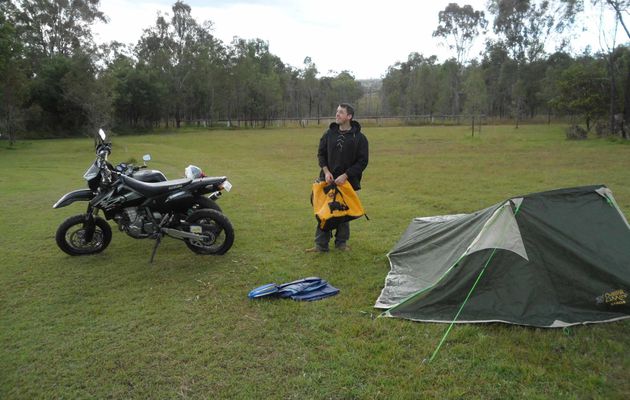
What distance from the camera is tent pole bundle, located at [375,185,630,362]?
3.67 metres

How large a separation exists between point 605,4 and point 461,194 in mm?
23670

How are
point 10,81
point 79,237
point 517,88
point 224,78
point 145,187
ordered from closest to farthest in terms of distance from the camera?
point 145,187, point 79,237, point 10,81, point 517,88, point 224,78

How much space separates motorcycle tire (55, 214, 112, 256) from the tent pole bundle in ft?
12.0

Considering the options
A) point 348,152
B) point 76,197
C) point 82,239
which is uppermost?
point 348,152

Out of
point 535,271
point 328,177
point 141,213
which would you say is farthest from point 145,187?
point 535,271

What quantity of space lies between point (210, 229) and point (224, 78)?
4957cm

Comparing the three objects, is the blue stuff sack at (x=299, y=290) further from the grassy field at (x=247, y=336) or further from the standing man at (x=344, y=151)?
the standing man at (x=344, y=151)

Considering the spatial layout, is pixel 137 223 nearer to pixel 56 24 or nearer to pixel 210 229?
pixel 210 229

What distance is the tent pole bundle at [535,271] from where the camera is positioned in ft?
12.0

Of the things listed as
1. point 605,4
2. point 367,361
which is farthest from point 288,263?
→ point 605,4

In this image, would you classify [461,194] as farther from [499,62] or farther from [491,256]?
[499,62]

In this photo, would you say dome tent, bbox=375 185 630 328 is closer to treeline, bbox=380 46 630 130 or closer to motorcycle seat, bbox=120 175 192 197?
motorcycle seat, bbox=120 175 192 197

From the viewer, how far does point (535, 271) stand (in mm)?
3707

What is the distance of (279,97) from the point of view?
5916 centimetres
